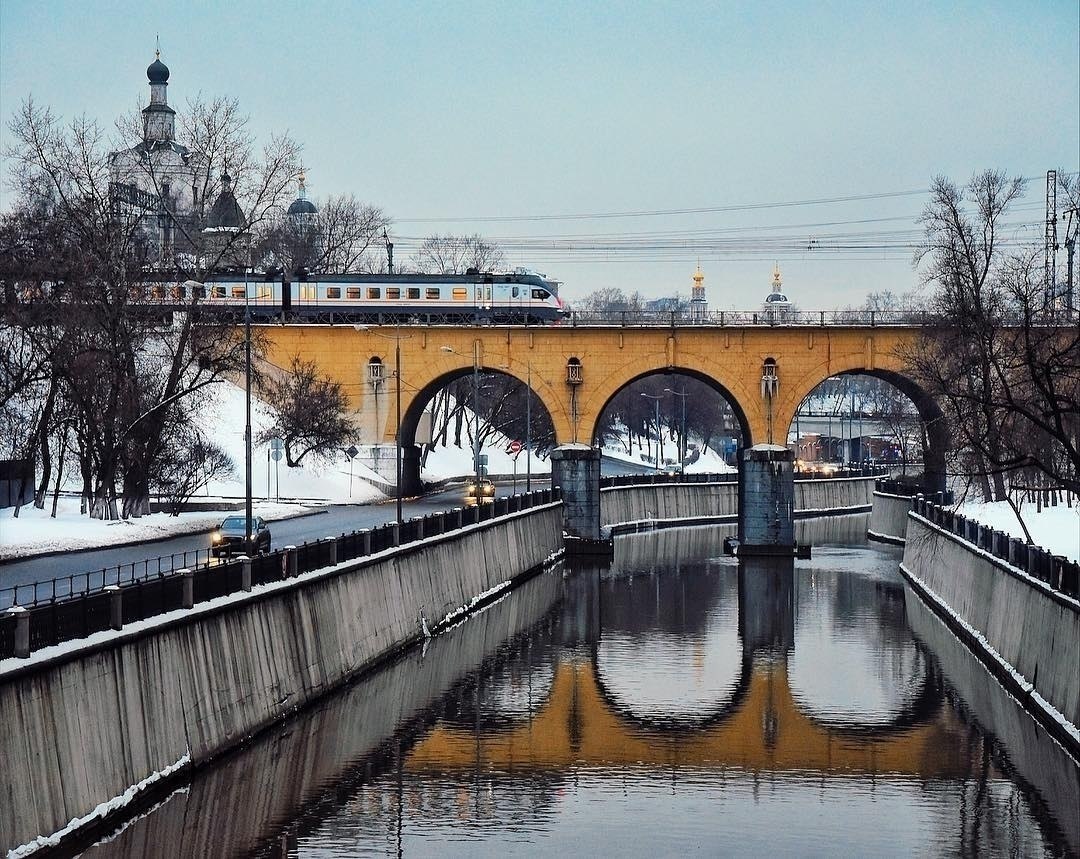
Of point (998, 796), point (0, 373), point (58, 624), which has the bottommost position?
point (998, 796)

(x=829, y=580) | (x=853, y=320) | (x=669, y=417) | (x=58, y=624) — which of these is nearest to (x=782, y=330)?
(x=853, y=320)

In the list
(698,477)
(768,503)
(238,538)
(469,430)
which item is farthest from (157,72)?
(238,538)

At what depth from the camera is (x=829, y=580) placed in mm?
77875

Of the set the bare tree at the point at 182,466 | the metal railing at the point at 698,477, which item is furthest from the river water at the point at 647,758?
the metal railing at the point at 698,477

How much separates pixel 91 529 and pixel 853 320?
45.1m

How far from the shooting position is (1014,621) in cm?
4762

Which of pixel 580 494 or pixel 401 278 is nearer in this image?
pixel 580 494

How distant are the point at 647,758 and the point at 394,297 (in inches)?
2372

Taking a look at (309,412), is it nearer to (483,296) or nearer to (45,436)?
(483,296)

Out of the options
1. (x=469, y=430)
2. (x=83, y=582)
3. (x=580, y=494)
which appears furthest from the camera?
(x=469, y=430)

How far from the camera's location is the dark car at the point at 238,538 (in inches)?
1960

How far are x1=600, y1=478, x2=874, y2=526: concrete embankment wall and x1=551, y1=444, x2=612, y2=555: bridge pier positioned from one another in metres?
9.62

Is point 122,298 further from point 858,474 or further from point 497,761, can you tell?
point 858,474

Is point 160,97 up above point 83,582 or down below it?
above
